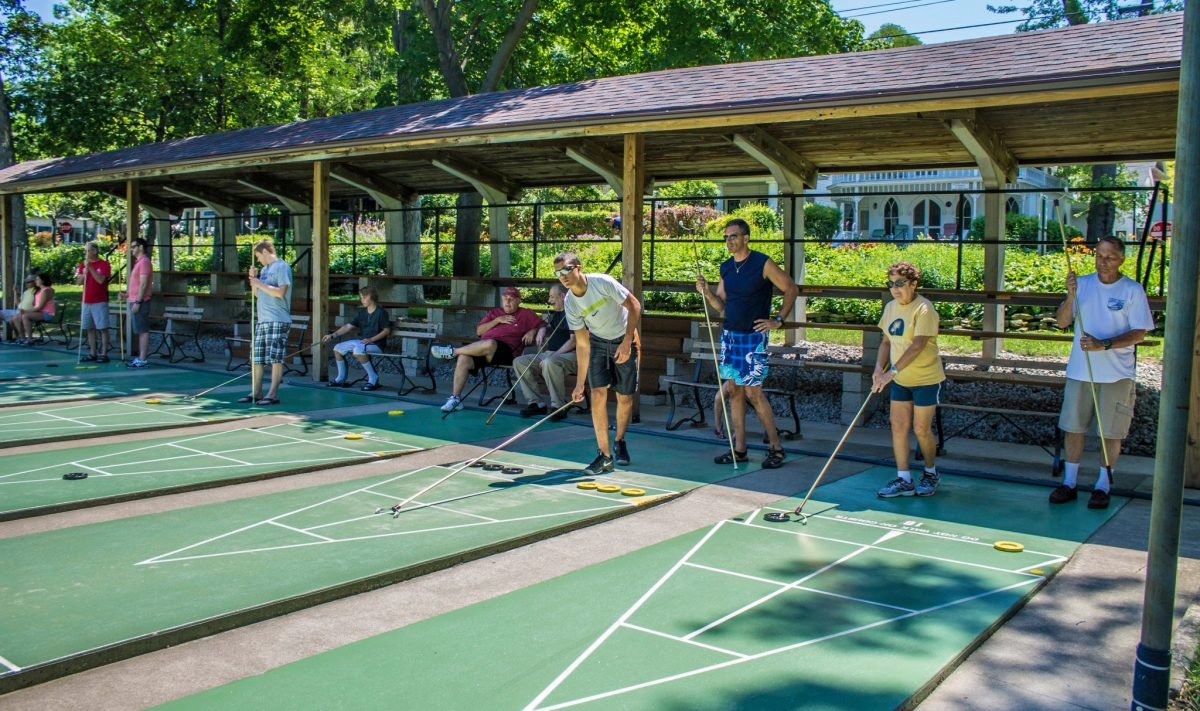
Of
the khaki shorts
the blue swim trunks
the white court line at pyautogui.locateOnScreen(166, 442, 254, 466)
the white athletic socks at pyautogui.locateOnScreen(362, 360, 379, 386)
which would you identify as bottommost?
the white court line at pyautogui.locateOnScreen(166, 442, 254, 466)

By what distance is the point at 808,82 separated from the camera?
888cm

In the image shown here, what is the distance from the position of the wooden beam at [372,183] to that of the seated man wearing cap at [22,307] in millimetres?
6990

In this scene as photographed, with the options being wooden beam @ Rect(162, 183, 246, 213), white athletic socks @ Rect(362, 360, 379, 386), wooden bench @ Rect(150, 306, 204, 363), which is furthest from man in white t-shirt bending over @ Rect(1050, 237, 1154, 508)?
wooden beam @ Rect(162, 183, 246, 213)

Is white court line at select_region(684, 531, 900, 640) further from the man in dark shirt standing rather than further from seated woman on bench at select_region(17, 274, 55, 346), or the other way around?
seated woman on bench at select_region(17, 274, 55, 346)

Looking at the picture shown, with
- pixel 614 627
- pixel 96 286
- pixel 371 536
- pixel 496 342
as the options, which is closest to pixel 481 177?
pixel 496 342

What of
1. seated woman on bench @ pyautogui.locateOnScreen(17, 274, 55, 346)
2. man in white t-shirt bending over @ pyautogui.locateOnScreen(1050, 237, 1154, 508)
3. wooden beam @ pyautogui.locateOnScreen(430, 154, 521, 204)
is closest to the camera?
man in white t-shirt bending over @ pyautogui.locateOnScreen(1050, 237, 1154, 508)

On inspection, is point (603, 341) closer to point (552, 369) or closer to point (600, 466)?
point (600, 466)

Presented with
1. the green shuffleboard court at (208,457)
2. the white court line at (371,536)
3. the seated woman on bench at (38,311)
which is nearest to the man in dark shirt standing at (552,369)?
the green shuffleboard court at (208,457)

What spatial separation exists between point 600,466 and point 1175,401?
16.1 ft

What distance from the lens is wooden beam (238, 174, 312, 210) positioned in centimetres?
1648

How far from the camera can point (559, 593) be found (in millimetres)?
4879

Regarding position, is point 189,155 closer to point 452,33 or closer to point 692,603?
point 452,33

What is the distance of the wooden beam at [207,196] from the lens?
18094 millimetres

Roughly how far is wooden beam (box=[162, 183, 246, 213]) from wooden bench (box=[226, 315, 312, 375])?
3.83 meters
